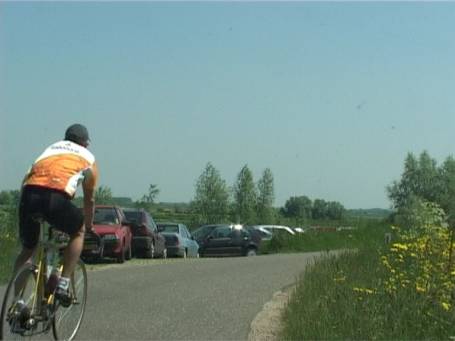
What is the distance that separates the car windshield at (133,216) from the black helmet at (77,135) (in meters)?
16.2

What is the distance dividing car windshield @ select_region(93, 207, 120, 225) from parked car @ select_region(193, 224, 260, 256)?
40.3ft

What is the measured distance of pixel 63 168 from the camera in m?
7.39

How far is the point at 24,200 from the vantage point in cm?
724

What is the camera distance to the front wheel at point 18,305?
23.0 feet

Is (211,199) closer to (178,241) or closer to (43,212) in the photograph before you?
(178,241)

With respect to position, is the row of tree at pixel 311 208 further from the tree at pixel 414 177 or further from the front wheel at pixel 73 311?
the front wheel at pixel 73 311

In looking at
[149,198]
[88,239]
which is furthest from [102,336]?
[149,198]

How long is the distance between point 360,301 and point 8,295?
4065 mm

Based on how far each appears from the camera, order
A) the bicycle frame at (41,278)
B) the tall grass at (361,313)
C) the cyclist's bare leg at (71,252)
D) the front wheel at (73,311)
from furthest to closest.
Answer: the tall grass at (361,313)
the front wheel at (73,311)
the cyclist's bare leg at (71,252)
the bicycle frame at (41,278)

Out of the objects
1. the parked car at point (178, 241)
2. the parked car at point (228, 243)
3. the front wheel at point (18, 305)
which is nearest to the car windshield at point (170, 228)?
the parked car at point (178, 241)

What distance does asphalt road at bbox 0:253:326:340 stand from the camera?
905cm

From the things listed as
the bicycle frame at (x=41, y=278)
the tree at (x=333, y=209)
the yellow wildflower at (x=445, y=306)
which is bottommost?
the yellow wildflower at (x=445, y=306)

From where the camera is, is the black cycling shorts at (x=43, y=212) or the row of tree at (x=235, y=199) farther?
the row of tree at (x=235, y=199)

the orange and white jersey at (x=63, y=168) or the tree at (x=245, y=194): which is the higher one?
the tree at (x=245, y=194)
